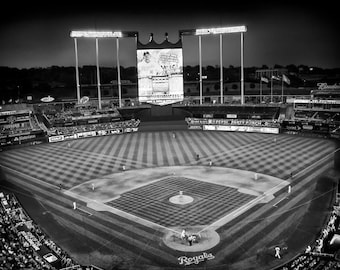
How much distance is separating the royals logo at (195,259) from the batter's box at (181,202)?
4480mm

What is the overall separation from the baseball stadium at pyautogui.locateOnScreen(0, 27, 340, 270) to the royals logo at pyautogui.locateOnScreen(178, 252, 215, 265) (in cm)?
13

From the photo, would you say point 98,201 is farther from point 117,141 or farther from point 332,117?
point 332,117

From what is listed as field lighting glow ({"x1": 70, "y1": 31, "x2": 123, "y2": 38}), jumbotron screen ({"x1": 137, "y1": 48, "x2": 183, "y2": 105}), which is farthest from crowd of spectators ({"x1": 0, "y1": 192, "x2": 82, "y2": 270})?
field lighting glow ({"x1": 70, "y1": 31, "x2": 123, "y2": 38})

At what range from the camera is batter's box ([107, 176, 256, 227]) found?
26234 mm

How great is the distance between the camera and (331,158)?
1658 inches

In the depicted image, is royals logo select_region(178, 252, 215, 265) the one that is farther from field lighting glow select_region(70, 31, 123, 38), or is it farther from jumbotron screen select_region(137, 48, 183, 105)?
field lighting glow select_region(70, 31, 123, 38)

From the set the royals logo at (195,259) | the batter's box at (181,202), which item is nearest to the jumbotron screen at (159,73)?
the batter's box at (181,202)

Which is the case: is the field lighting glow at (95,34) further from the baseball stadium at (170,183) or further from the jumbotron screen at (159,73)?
the jumbotron screen at (159,73)

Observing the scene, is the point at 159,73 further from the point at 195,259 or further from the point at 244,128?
the point at 195,259

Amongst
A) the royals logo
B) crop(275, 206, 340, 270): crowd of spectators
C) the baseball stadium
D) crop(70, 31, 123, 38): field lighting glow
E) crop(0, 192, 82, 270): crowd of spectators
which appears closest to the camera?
crop(275, 206, 340, 270): crowd of spectators

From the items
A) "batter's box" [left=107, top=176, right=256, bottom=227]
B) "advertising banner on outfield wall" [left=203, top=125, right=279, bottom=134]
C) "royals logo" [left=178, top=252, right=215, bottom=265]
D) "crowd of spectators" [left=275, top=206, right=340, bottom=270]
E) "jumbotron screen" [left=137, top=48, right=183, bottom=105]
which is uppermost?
"jumbotron screen" [left=137, top=48, right=183, bottom=105]

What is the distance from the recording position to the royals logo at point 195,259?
65.7ft

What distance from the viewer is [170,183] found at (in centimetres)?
3450

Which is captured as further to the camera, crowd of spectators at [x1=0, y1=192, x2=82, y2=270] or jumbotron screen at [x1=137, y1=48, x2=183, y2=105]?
jumbotron screen at [x1=137, y1=48, x2=183, y2=105]
